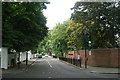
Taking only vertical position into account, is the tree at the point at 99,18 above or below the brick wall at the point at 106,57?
above

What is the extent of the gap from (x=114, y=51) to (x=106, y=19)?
14.5 ft

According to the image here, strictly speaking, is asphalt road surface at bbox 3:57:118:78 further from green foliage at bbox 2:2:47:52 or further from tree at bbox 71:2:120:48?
tree at bbox 71:2:120:48

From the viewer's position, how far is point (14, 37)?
24.2 metres

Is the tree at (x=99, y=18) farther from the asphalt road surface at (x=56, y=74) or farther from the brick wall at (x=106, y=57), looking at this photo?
the asphalt road surface at (x=56, y=74)

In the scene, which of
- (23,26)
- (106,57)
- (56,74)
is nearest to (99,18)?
(106,57)

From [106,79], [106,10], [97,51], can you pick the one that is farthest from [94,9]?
[106,79]

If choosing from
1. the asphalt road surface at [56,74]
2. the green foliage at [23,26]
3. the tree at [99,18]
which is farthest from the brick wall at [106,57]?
the green foliage at [23,26]

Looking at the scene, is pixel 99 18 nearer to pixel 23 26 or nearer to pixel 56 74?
pixel 23 26

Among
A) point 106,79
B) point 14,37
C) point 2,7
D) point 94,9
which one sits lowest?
point 106,79

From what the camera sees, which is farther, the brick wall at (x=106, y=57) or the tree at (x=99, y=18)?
the brick wall at (x=106, y=57)

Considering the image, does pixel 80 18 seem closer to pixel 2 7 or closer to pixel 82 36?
pixel 82 36

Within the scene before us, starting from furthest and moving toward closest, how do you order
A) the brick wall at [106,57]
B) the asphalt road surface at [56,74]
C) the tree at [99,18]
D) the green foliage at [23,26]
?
the brick wall at [106,57] → the tree at [99,18] → the green foliage at [23,26] → the asphalt road surface at [56,74]

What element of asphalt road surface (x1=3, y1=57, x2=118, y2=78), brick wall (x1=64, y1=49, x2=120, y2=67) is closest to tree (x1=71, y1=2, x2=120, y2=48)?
brick wall (x1=64, y1=49, x2=120, y2=67)

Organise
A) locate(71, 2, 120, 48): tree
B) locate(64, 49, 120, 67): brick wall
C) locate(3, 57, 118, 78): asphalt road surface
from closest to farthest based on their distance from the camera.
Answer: locate(3, 57, 118, 78): asphalt road surface, locate(71, 2, 120, 48): tree, locate(64, 49, 120, 67): brick wall
